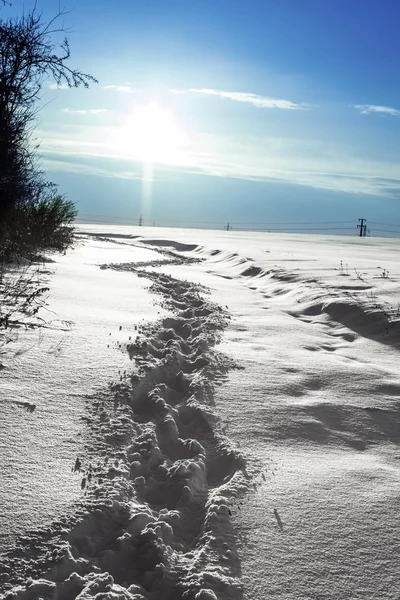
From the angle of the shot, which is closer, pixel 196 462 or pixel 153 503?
pixel 153 503

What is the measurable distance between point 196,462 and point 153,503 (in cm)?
28

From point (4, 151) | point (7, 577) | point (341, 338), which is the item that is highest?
point (4, 151)

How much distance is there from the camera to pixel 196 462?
2.03 meters

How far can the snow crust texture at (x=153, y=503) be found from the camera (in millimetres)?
1369

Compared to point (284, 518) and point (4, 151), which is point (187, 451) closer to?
point (284, 518)

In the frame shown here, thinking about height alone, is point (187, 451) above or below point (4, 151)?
below

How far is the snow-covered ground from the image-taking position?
1.42m

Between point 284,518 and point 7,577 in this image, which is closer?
point 7,577

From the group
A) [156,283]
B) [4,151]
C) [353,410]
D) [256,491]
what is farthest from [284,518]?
[4,151]

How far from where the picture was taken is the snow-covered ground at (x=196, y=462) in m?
1.42

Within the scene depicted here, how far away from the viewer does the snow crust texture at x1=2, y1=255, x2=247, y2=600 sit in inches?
53.9

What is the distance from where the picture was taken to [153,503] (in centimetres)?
180

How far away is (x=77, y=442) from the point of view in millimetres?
2084

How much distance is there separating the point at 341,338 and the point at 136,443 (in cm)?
279
